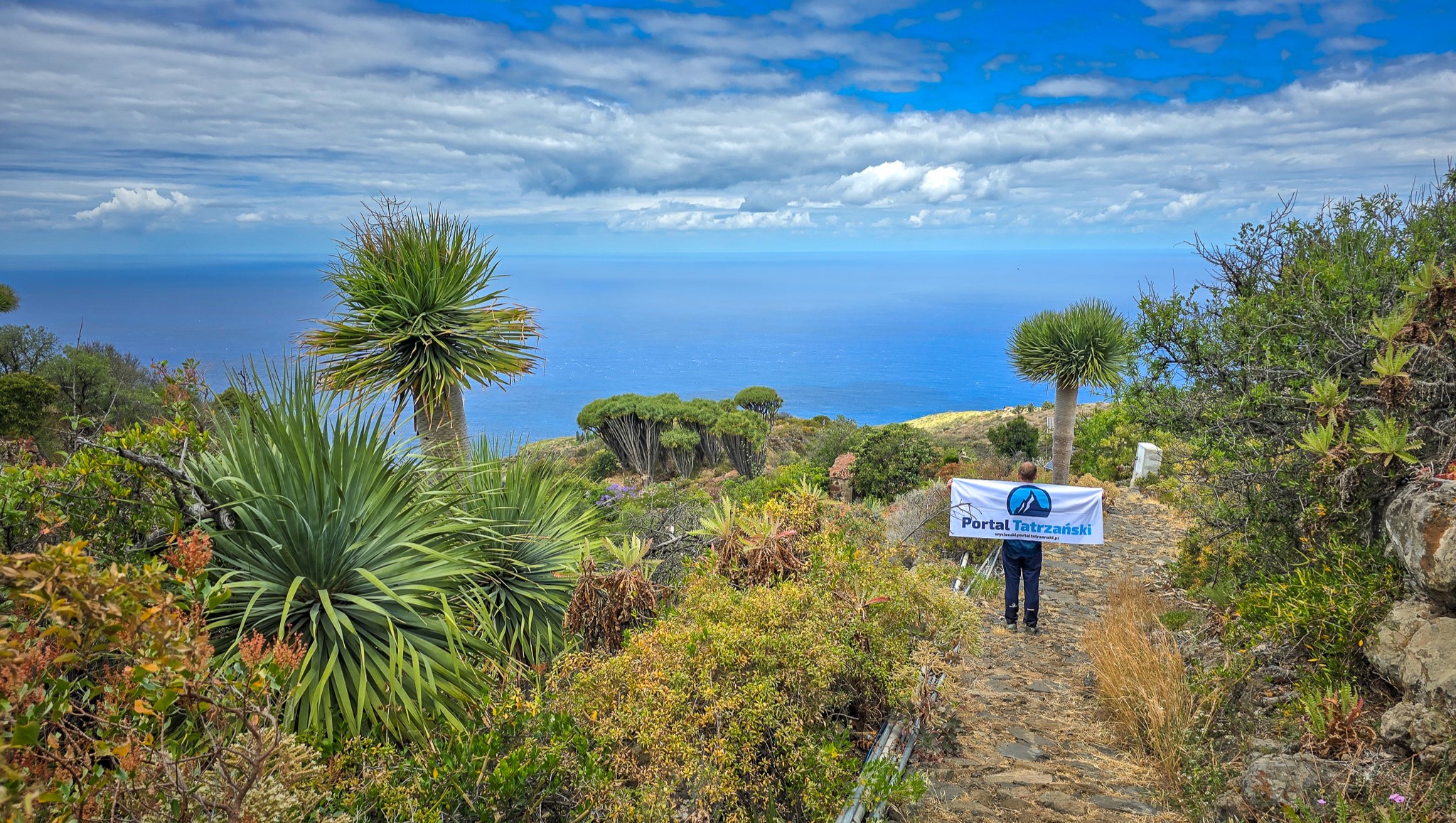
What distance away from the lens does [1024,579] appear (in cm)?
826

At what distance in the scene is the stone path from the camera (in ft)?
15.8

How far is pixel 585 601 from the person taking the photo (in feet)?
19.2

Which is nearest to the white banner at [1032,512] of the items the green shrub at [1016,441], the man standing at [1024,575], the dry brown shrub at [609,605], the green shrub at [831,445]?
the man standing at [1024,575]

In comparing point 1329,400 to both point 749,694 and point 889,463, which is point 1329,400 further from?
point 889,463

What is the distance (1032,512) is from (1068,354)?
8742 mm

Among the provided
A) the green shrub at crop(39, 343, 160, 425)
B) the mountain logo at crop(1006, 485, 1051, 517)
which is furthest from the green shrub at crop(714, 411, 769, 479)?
the mountain logo at crop(1006, 485, 1051, 517)

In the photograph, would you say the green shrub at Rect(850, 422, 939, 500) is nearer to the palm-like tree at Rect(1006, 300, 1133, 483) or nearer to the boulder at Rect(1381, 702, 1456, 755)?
the palm-like tree at Rect(1006, 300, 1133, 483)

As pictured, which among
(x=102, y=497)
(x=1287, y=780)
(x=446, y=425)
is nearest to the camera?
(x=1287, y=780)

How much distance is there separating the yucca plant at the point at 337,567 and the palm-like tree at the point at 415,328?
81.1 inches

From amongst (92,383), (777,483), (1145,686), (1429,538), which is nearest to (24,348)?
(92,383)

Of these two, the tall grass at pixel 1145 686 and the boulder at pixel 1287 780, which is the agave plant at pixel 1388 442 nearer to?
the tall grass at pixel 1145 686

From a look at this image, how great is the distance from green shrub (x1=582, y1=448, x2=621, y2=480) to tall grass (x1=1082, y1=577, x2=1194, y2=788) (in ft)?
77.8

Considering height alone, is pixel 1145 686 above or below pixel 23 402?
below

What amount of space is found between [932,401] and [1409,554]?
5121 inches
